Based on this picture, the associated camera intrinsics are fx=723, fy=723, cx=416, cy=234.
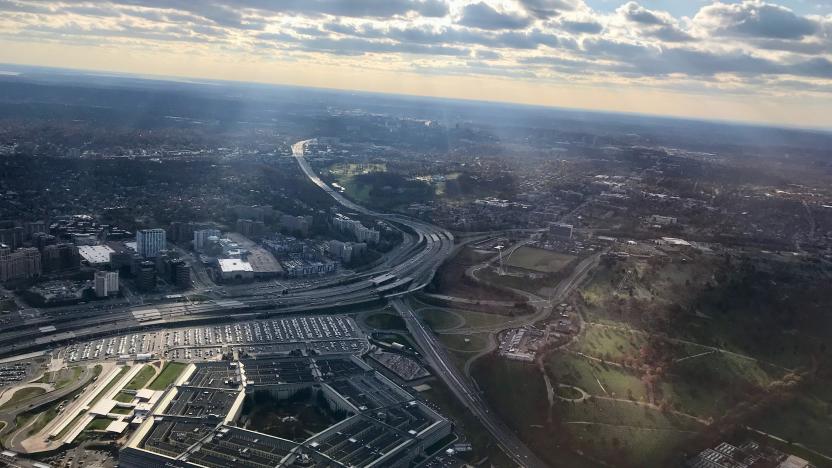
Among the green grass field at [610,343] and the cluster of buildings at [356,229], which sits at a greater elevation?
the green grass field at [610,343]

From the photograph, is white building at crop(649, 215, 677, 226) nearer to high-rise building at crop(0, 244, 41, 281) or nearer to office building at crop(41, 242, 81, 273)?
office building at crop(41, 242, 81, 273)

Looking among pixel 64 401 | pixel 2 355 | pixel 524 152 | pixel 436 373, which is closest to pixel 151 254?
pixel 2 355

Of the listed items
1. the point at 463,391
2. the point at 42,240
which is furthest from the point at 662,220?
the point at 42,240

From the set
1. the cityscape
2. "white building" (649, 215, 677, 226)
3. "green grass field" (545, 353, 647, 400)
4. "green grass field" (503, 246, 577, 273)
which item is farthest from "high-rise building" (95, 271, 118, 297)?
"white building" (649, 215, 677, 226)

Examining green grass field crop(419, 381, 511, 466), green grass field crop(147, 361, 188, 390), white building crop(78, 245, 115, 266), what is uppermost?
white building crop(78, 245, 115, 266)

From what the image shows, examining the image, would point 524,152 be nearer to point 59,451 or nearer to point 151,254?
point 151,254

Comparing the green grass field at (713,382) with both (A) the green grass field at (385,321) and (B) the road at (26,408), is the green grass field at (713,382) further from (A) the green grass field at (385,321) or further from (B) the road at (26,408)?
(B) the road at (26,408)

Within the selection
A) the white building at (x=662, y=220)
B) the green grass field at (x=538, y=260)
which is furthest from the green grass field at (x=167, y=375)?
the white building at (x=662, y=220)

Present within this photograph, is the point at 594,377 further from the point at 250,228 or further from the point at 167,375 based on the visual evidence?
the point at 250,228
